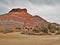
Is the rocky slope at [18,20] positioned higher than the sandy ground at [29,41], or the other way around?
the rocky slope at [18,20]

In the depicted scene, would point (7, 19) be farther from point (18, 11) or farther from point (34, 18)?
point (34, 18)

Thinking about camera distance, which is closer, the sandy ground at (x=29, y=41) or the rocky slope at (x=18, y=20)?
the sandy ground at (x=29, y=41)

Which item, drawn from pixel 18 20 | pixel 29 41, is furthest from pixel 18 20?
pixel 29 41

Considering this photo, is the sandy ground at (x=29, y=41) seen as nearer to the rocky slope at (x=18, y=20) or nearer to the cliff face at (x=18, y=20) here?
the rocky slope at (x=18, y=20)

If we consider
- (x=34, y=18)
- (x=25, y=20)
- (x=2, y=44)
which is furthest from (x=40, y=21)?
(x=2, y=44)

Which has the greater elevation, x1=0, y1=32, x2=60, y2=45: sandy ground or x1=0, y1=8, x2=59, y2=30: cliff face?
x1=0, y1=8, x2=59, y2=30: cliff face

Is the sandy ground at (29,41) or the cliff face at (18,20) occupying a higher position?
the cliff face at (18,20)

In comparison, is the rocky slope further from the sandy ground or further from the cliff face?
the sandy ground

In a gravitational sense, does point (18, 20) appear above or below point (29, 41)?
above

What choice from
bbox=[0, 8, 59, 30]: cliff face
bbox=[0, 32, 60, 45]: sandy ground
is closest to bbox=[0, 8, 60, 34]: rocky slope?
bbox=[0, 8, 59, 30]: cliff face

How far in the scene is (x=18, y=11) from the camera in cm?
11588

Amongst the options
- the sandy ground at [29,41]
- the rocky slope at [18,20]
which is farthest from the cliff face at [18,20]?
the sandy ground at [29,41]

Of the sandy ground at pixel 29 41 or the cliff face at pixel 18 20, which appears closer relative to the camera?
the sandy ground at pixel 29 41

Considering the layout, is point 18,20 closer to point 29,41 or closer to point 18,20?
point 18,20
